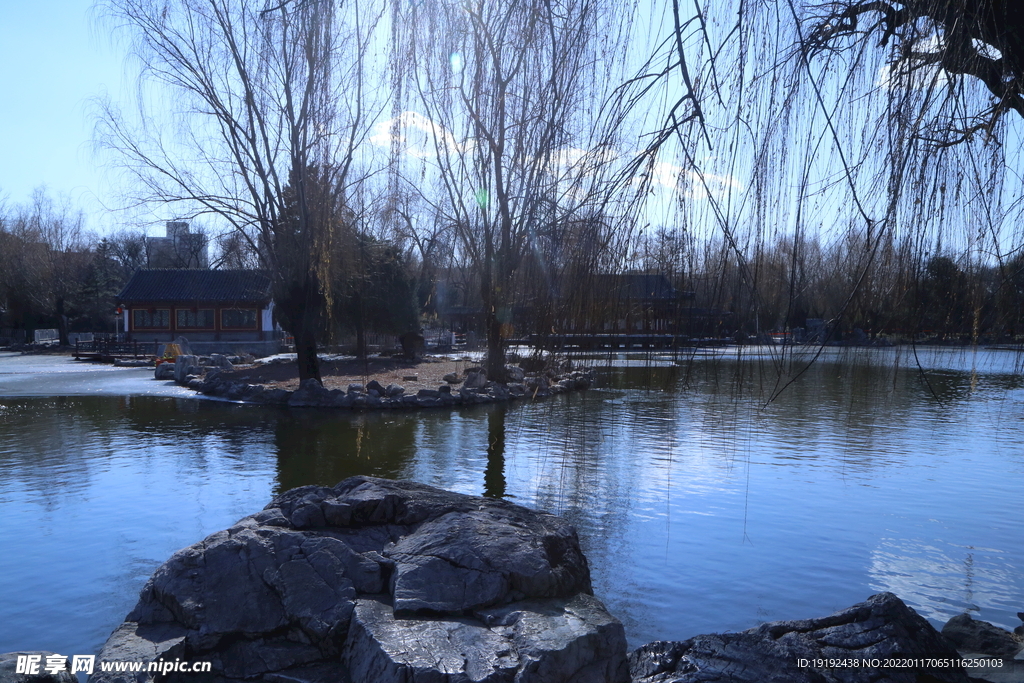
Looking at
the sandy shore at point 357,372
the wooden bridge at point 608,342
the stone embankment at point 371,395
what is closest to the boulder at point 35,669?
the wooden bridge at point 608,342

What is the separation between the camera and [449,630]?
3693 millimetres

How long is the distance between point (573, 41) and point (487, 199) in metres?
0.93

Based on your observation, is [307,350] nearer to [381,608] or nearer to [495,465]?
[495,465]

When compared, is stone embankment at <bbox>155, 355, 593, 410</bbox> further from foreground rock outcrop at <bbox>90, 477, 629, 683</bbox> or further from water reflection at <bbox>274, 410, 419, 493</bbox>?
foreground rock outcrop at <bbox>90, 477, 629, 683</bbox>

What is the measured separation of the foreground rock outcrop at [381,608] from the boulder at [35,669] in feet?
Result: 0.83

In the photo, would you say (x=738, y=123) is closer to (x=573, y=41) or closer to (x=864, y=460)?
(x=573, y=41)

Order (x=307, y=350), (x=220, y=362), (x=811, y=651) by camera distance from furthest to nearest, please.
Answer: (x=220, y=362) < (x=307, y=350) < (x=811, y=651)

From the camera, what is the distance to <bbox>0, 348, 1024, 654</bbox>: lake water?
195 inches

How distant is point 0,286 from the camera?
42406 millimetres

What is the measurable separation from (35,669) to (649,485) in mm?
6788

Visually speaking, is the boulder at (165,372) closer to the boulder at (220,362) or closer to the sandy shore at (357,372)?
the boulder at (220,362)

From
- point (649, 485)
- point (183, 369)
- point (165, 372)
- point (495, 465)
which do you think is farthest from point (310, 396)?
point (649, 485)

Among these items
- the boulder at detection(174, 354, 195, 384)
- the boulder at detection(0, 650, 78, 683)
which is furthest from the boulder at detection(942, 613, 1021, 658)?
the boulder at detection(174, 354, 195, 384)

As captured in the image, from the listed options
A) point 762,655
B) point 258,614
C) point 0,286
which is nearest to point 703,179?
point 762,655
